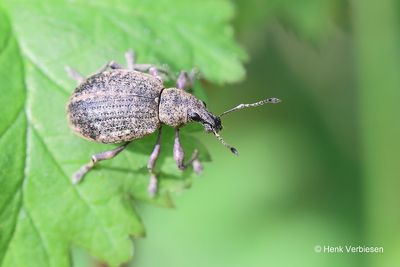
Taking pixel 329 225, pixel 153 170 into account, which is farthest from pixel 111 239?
pixel 329 225

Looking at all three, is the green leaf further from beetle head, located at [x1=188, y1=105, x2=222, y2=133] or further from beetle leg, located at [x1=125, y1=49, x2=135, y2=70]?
beetle head, located at [x1=188, y1=105, x2=222, y2=133]

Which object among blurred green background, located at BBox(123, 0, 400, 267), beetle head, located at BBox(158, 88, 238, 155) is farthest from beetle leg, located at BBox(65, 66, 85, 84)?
blurred green background, located at BBox(123, 0, 400, 267)

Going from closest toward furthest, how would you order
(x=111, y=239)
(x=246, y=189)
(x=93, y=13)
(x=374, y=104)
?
(x=111, y=239) → (x=93, y=13) → (x=374, y=104) → (x=246, y=189)

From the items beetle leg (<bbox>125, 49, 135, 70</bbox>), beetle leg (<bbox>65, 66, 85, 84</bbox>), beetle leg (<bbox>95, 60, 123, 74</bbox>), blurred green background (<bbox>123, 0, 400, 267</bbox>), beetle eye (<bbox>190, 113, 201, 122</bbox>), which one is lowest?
beetle leg (<bbox>65, 66, 85, 84</bbox>)

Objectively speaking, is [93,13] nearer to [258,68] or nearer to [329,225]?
[258,68]

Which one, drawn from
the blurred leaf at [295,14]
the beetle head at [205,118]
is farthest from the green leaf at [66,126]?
the blurred leaf at [295,14]

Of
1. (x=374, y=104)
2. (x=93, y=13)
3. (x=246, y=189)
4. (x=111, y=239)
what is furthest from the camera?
(x=246, y=189)

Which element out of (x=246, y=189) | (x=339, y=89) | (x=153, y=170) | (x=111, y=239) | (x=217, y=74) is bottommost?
(x=111, y=239)

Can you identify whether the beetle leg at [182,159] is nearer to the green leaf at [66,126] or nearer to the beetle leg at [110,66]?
the green leaf at [66,126]
